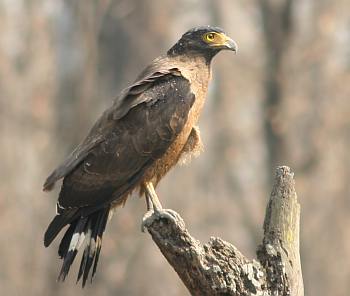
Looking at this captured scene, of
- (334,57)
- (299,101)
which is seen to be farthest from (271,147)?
(334,57)

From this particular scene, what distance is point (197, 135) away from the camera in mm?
7645

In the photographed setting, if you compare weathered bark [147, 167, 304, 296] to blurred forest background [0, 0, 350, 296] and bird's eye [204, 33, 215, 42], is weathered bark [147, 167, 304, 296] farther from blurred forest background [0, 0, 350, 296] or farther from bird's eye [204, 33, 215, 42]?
blurred forest background [0, 0, 350, 296]

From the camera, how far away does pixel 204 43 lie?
25.9ft

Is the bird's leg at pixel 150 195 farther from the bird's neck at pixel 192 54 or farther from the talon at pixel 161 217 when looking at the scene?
the bird's neck at pixel 192 54

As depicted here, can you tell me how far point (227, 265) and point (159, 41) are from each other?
11679 millimetres

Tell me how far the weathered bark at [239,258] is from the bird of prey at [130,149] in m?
0.94

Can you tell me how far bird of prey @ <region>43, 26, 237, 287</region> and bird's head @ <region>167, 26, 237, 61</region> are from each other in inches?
12.3

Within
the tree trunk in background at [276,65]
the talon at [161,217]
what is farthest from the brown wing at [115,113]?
the tree trunk in background at [276,65]

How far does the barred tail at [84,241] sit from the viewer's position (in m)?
7.02

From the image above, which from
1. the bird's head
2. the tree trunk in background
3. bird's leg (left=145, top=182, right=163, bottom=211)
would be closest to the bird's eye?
the bird's head

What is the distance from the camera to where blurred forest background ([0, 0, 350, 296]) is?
680 inches

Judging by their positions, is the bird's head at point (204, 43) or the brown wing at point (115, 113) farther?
the bird's head at point (204, 43)

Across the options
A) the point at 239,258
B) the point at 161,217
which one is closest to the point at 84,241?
the point at 161,217

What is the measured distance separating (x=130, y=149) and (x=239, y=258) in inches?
60.7
